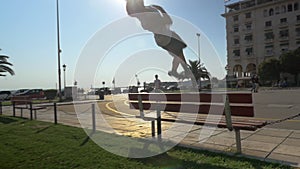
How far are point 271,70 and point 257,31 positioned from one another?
21.1 m

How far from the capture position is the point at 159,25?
20.1 feet

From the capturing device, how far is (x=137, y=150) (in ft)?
18.4

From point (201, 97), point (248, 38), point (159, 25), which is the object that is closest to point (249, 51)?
point (248, 38)

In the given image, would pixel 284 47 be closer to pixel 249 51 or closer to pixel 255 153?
pixel 249 51

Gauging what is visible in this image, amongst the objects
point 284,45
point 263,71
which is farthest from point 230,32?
point 263,71

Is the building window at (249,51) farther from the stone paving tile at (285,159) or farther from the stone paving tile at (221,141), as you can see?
the stone paving tile at (285,159)

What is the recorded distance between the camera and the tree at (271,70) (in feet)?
194

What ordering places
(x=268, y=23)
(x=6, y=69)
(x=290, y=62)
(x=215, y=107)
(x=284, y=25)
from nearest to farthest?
(x=215, y=107) → (x=6, y=69) → (x=290, y=62) → (x=284, y=25) → (x=268, y=23)

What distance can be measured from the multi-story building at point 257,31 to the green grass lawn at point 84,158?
7330cm

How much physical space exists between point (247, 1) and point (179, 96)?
81.2m

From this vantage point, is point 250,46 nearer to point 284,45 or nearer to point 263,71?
point 284,45

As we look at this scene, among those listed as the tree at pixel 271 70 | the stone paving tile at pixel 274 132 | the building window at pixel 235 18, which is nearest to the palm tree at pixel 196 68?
the stone paving tile at pixel 274 132

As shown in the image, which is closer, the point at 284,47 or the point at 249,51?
the point at 284,47

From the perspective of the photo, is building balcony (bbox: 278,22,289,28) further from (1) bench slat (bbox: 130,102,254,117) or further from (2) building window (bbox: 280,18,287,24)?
(1) bench slat (bbox: 130,102,254,117)
